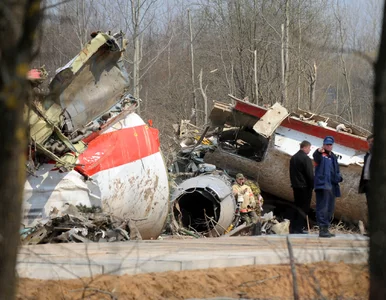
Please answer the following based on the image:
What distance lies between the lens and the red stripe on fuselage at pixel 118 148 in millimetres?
10129

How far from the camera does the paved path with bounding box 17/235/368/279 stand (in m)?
6.36

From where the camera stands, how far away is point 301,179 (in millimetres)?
10891

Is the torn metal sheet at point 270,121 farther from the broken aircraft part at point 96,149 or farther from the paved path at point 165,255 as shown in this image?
the paved path at point 165,255

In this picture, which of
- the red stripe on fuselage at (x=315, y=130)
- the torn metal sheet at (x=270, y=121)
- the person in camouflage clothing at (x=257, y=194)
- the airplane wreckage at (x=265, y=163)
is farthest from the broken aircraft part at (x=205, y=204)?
the red stripe on fuselage at (x=315, y=130)

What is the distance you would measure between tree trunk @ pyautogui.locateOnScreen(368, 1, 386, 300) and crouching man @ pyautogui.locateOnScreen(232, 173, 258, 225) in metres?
9.56

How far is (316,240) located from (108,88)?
186 inches

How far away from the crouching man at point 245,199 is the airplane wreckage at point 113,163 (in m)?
0.24

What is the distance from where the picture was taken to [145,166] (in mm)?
10891

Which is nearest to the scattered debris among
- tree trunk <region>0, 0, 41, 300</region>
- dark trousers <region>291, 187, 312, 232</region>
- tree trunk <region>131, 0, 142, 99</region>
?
dark trousers <region>291, 187, 312, 232</region>

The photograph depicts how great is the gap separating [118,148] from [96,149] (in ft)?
1.27

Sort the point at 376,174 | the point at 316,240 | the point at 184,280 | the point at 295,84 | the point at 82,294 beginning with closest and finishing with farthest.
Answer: the point at 376,174
the point at 82,294
the point at 184,280
the point at 316,240
the point at 295,84

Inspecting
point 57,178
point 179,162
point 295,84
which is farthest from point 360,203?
point 295,84

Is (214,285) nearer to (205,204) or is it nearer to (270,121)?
(270,121)

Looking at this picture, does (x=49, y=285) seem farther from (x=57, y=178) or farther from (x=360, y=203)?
(x=360, y=203)
